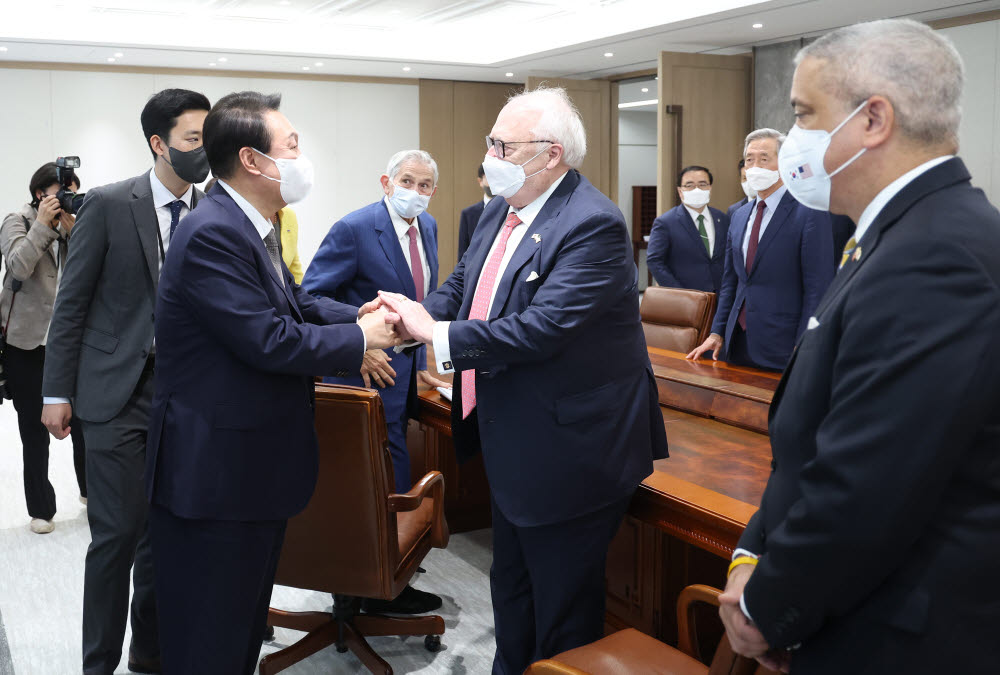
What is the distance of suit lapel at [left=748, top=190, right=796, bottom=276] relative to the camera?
12.5 feet

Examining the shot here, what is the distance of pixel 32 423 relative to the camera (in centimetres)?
414

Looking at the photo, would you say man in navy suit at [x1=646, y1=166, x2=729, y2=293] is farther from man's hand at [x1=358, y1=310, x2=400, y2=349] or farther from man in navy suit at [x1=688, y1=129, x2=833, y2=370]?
man's hand at [x1=358, y1=310, x2=400, y2=349]

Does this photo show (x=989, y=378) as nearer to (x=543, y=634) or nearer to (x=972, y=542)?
(x=972, y=542)

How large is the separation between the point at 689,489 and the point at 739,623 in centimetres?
95

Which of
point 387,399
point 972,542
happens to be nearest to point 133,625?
point 387,399

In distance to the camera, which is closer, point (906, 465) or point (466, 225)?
point (906, 465)

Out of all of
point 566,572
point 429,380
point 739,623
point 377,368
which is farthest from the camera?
point 429,380

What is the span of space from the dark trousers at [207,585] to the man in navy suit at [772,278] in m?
2.27

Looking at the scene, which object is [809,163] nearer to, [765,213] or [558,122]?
[558,122]

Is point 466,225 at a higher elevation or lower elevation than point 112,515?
higher

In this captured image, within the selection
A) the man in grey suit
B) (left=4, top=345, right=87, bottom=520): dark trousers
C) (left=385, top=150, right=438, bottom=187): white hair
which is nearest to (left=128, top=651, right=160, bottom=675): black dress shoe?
the man in grey suit

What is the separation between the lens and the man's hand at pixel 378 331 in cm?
225

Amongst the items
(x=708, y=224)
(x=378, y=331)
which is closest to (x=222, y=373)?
(x=378, y=331)

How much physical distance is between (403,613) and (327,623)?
0.41 metres
